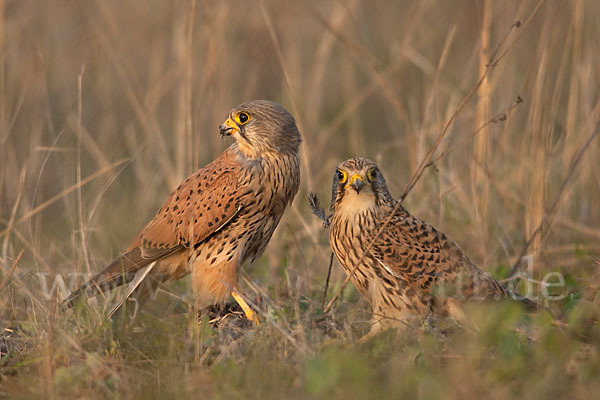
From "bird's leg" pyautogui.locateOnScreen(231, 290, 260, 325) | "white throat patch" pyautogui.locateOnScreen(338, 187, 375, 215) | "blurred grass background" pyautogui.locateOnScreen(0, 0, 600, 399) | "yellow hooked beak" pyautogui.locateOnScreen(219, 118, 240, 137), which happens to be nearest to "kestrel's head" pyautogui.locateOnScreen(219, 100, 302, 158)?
"yellow hooked beak" pyautogui.locateOnScreen(219, 118, 240, 137)

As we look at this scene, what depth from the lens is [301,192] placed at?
6.78 meters

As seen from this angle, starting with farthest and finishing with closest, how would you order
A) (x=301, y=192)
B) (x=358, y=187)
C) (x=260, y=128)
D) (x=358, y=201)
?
(x=301, y=192), (x=260, y=128), (x=358, y=201), (x=358, y=187)

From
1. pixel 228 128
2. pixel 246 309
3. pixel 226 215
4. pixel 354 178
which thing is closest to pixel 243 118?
pixel 228 128

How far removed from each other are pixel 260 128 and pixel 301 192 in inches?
71.0

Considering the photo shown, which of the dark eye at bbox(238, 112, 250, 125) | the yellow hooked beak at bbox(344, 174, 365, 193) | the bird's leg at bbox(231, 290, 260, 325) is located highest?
the dark eye at bbox(238, 112, 250, 125)

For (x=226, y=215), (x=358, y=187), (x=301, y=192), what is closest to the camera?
(x=358, y=187)

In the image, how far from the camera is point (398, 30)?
10.6 meters

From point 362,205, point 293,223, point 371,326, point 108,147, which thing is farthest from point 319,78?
point 371,326

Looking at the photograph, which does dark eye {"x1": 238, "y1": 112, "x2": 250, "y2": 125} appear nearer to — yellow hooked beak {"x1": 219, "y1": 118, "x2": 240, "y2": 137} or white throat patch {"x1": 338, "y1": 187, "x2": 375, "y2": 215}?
yellow hooked beak {"x1": 219, "y1": 118, "x2": 240, "y2": 137}

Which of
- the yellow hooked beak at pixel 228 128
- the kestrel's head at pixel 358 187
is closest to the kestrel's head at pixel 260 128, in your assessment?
the yellow hooked beak at pixel 228 128

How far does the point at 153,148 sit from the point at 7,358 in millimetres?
3626

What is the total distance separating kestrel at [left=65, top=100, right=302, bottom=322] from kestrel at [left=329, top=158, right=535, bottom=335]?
492 millimetres

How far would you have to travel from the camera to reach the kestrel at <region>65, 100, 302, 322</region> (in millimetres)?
4926

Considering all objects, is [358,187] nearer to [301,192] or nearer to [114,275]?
[114,275]
